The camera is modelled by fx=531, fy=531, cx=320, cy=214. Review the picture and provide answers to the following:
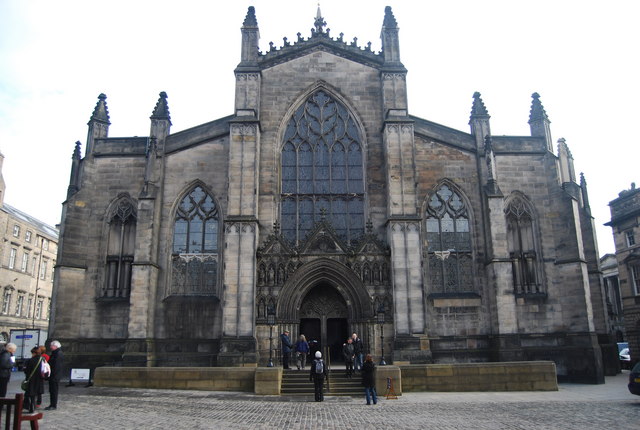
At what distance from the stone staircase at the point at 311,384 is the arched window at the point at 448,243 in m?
6.91

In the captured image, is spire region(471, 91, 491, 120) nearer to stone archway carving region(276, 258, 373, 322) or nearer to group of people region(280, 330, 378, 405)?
stone archway carving region(276, 258, 373, 322)

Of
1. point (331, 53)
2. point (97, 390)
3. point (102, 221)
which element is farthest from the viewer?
point (331, 53)

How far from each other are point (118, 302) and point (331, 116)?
43.4 feet

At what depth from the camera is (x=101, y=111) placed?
87.5 feet

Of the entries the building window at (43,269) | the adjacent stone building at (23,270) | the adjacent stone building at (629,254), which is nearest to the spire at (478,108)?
the adjacent stone building at (629,254)

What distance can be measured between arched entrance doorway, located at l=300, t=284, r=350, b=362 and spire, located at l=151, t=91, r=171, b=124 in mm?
11108

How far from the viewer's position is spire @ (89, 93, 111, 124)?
2641 centimetres

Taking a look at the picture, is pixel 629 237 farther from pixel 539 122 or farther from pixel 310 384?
pixel 310 384

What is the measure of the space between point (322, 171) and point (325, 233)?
3534 mm

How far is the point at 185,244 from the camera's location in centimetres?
2461

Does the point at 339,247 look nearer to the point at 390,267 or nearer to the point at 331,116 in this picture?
the point at 390,267

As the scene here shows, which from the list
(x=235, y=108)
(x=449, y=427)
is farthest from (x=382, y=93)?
(x=449, y=427)

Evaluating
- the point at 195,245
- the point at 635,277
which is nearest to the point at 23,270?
the point at 195,245

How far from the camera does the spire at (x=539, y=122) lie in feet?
85.8
